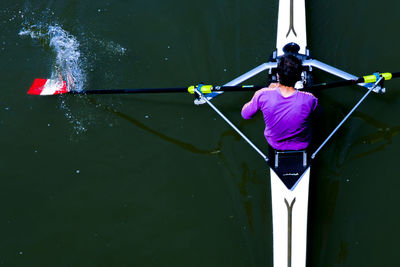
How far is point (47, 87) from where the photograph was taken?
3332 millimetres

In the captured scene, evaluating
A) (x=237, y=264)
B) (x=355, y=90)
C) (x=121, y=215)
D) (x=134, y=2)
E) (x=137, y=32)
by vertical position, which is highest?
(x=134, y=2)

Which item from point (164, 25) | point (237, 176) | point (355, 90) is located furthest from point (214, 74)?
point (355, 90)

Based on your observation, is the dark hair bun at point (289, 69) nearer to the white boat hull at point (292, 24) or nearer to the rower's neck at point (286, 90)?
the rower's neck at point (286, 90)

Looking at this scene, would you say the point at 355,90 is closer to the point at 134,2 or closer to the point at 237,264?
the point at 237,264

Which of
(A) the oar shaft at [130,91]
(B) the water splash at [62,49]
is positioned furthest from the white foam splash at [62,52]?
(A) the oar shaft at [130,91]

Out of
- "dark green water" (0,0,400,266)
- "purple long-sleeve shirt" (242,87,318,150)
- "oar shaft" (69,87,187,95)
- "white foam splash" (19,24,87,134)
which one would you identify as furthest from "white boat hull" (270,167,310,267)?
"white foam splash" (19,24,87,134)

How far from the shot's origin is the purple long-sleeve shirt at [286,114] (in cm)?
244

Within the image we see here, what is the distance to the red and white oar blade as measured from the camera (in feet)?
10.9

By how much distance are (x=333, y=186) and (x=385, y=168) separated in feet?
1.29

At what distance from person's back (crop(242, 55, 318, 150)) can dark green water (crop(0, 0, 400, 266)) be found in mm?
566

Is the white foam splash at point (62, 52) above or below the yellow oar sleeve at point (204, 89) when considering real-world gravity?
above

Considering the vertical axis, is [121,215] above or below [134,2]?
below

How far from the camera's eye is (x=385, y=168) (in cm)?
307

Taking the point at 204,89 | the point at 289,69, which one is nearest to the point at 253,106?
the point at 289,69
